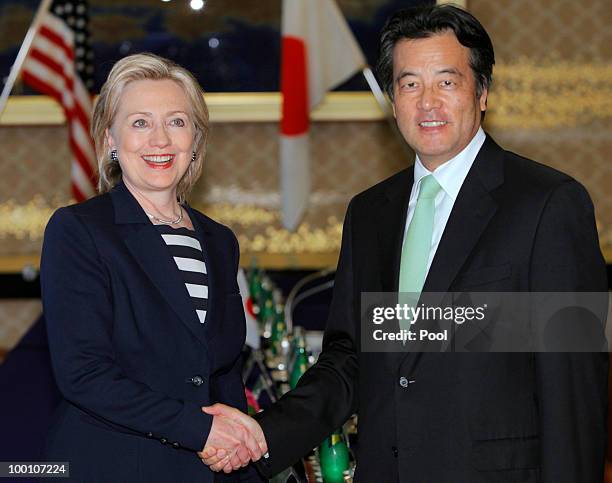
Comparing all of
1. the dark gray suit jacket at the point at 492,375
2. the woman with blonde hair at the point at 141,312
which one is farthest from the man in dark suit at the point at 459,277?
the woman with blonde hair at the point at 141,312

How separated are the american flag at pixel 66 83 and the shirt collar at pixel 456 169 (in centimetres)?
354

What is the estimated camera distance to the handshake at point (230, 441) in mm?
2025

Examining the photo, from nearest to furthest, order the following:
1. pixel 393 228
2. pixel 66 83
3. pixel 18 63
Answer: pixel 393 228 < pixel 66 83 < pixel 18 63

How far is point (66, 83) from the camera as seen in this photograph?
17.7 feet

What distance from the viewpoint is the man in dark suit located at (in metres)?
1.88

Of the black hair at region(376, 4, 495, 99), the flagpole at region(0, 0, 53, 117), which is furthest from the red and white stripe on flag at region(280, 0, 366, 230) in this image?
the black hair at region(376, 4, 495, 99)

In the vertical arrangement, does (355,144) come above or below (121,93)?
above

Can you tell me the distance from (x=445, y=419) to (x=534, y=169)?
54cm

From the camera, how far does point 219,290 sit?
2.15 m

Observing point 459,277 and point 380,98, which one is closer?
point 459,277

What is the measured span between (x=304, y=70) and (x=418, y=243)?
11.6 ft

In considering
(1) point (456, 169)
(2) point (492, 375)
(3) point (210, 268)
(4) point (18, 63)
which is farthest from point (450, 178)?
(4) point (18, 63)

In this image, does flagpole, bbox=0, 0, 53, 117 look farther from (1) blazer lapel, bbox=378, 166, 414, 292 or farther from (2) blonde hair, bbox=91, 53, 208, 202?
(1) blazer lapel, bbox=378, 166, 414, 292

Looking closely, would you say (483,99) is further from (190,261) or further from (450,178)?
(190,261)
